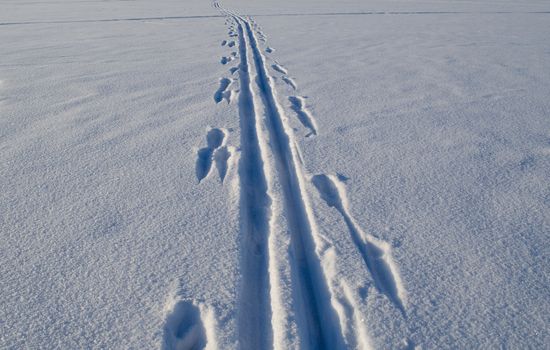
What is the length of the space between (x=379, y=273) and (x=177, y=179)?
1146mm

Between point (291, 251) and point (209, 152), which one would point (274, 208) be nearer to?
point (291, 251)

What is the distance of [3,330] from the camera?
1339 millimetres

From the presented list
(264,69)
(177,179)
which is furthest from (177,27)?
(177,179)

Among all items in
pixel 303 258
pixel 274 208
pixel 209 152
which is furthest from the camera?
pixel 209 152

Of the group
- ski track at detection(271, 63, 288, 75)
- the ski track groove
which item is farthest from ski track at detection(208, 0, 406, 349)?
ski track at detection(271, 63, 288, 75)

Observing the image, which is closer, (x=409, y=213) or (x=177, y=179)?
(x=409, y=213)

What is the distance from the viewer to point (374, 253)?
1.72 m

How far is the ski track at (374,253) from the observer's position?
A: 152cm

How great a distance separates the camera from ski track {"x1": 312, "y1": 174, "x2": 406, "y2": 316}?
152cm

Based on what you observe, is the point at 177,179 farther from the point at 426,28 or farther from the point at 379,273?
the point at 426,28

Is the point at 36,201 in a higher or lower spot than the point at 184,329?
higher

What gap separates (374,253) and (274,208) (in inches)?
19.8

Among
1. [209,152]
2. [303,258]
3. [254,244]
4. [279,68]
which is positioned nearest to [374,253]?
[303,258]

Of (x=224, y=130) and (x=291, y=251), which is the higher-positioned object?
(x=224, y=130)
